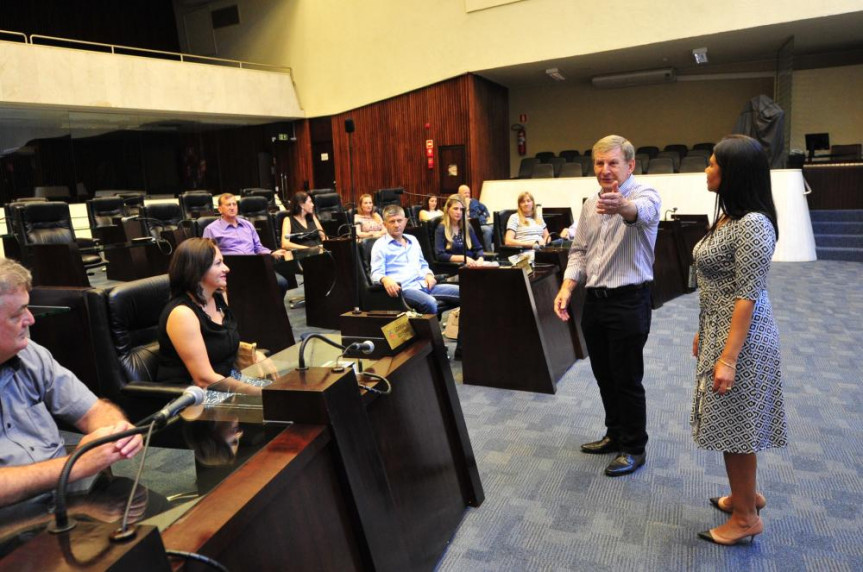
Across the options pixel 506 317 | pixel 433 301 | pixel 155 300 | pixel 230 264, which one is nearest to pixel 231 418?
pixel 155 300

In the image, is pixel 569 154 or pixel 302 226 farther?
pixel 569 154

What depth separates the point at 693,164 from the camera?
10.4 metres

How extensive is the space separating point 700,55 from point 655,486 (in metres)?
9.73

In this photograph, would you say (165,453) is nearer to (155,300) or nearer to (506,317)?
(155,300)

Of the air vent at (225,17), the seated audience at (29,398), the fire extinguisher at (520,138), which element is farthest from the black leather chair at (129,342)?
the air vent at (225,17)

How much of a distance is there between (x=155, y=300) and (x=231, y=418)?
1.27 m

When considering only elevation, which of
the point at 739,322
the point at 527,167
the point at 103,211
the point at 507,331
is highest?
Answer: the point at 527,167

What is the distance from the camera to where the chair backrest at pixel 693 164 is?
10.3m

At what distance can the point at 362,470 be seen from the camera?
147 cm

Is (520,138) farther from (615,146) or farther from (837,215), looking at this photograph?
(615,146)

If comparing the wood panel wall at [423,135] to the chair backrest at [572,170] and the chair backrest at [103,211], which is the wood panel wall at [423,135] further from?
the chair backrest at [103,211]

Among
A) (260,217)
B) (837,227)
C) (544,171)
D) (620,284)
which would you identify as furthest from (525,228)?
(544,171)

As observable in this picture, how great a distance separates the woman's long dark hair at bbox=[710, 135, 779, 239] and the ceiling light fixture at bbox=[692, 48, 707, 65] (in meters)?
9.38

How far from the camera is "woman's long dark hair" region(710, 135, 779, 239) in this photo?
5.91ft
